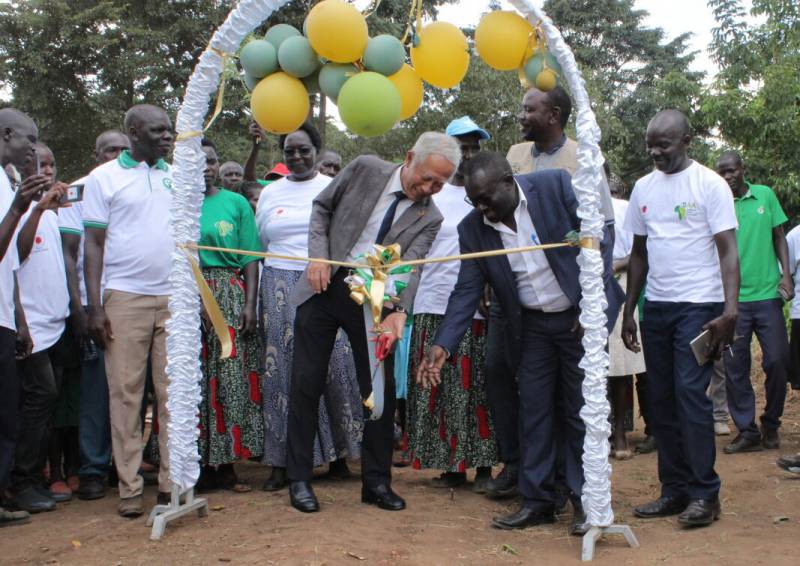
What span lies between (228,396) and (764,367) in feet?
13.8

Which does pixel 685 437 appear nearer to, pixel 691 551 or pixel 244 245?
pixel 691 551

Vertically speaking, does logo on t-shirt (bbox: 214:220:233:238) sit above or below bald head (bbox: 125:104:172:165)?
below

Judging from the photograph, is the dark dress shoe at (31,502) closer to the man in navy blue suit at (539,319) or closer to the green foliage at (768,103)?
the man in navy blue suit at (539,319)

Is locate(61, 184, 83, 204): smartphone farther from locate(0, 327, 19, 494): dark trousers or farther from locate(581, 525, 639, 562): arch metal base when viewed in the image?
locate(581, 525, 639, 562): arch metal base

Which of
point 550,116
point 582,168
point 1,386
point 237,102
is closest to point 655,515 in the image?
point 582,168

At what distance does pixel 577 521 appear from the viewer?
14.8ft

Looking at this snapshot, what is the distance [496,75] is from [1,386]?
1843 cm

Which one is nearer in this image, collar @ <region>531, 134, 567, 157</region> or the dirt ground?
the dirt ground

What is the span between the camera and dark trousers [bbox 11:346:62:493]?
16.5 feet

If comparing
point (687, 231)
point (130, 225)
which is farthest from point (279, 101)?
point (687, 231)

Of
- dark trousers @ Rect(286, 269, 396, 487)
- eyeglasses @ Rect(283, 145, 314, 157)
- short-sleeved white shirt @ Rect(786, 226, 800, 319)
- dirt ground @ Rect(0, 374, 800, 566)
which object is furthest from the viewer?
short-sleeved white shirt @ Rect(786, 226, 800, 319)

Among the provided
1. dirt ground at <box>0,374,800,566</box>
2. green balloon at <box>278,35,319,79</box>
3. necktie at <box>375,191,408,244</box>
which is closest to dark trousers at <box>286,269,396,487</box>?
dirt ground at <box>0,374,800,566</box>

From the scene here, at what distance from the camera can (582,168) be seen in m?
4.27

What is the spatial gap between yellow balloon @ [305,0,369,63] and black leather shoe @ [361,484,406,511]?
2.45 m
